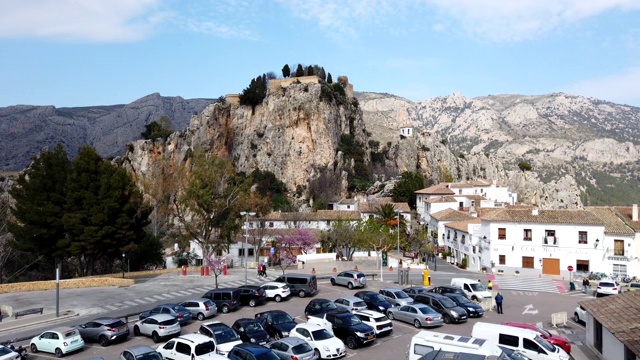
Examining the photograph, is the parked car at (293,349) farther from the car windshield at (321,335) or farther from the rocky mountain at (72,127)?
the rocky mountain at (72,127)

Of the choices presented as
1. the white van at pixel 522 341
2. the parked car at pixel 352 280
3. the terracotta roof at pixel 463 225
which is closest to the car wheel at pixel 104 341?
the white van at pixel 522 341

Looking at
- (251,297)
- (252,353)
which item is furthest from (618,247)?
(252,353)

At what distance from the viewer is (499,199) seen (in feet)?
314

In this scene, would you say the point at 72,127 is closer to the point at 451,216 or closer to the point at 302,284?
the point at 451,216

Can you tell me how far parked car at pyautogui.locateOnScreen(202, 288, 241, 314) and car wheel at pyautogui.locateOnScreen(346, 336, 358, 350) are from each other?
10420 mm

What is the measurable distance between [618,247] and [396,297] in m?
28.7

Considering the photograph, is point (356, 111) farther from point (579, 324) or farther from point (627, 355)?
point (627, 355)

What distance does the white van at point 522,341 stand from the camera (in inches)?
790

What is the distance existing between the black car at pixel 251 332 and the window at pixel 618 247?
38.5 meters

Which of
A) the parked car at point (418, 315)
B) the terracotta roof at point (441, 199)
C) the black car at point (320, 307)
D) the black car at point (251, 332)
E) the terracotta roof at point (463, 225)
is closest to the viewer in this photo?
the black car at point (251, 332)

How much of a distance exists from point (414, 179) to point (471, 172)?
123 ft

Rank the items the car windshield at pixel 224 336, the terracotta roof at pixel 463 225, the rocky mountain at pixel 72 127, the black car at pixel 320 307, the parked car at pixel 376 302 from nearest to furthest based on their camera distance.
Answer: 1. the car windshield at pixel 224 336
2. the black car at pixel 320 307
3. the parked car at pixel 376 302
4. the terracotta roof at pixel 463 225
5. the rocky mountain at pixel 72 127

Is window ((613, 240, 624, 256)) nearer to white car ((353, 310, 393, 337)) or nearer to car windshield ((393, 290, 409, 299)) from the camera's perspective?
car windshield ((393, 290, 409, 299))

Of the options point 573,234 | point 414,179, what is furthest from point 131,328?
point 414,179
